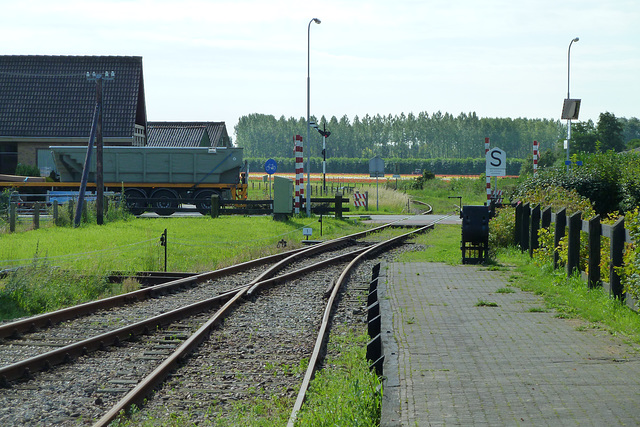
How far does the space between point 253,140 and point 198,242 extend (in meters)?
173

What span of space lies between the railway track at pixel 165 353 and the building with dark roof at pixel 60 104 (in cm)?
3405

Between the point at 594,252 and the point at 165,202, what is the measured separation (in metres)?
28.9

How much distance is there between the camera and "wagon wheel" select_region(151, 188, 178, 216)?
3488 cm

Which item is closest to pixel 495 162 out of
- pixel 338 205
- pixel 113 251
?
pixel 338 205

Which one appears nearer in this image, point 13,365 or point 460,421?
point 460,421

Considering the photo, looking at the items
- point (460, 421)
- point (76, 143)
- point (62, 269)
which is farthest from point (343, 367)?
point (76, 143)

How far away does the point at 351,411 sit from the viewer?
19.7ft

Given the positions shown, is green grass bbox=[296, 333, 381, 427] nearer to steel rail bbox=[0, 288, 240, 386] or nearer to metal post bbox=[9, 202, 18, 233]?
steel rail bbox=[0, 288, 240, 386]

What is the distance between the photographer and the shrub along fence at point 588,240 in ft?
31.4

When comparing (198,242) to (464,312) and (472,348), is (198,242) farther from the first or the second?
(472,348)

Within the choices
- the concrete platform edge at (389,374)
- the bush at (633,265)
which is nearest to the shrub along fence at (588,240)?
the bush at (633,265)

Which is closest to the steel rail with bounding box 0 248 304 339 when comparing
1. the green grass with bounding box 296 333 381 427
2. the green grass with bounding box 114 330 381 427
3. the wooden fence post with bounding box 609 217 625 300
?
the green grass with bounding box 114 330 381 427

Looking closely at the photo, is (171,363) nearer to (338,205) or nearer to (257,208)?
(338,205)

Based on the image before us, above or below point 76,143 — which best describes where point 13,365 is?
below
